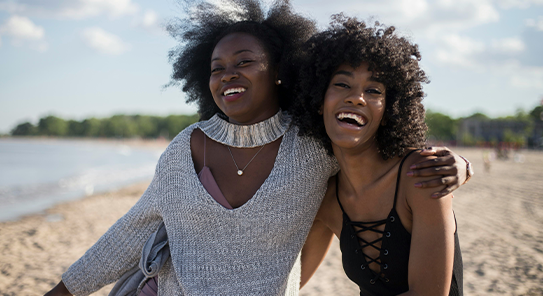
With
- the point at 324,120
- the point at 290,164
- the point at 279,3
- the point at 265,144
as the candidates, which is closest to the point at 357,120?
the point at 324,120

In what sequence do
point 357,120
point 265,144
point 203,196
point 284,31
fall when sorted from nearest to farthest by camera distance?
point 357,120 < point 203,196 < point 265,144 < point 284,31

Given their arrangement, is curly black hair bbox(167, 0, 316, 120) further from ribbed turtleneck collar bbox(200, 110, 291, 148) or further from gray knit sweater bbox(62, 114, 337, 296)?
gray knit sweater bbox(62, 114, 337, 296)

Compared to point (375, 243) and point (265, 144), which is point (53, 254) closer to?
point (265, 144)

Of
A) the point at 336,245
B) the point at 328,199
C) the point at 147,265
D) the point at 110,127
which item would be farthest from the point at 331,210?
the point at 110,127

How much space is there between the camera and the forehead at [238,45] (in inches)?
99.4

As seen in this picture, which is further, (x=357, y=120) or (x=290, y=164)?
(x=290, y=164)

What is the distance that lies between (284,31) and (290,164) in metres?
1.09

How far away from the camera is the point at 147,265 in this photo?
2418 millimetres

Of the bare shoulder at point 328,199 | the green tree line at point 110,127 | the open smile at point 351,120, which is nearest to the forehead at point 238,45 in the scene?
the open smile at point 351,120

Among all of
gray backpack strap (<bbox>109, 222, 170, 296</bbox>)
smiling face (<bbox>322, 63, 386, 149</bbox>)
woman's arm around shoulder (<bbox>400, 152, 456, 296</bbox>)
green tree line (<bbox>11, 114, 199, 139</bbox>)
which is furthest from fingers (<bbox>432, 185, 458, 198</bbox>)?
green tree line (<bbox>11, 114, 199, 139</bbox>)

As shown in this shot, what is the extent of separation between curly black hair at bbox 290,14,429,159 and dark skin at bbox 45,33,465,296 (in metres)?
0.38

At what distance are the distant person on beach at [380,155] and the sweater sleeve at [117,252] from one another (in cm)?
125

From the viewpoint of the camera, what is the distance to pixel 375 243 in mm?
2178

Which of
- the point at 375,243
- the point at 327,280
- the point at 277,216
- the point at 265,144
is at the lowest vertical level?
the point at 327,280
